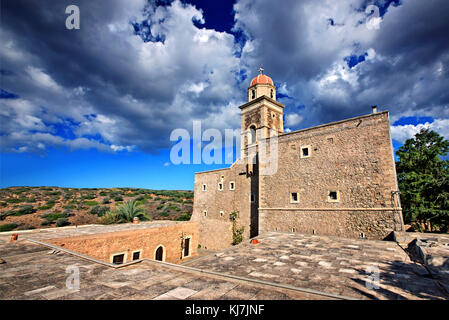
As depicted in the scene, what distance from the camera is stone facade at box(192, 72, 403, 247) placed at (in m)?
9.99

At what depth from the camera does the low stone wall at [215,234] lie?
18.2m

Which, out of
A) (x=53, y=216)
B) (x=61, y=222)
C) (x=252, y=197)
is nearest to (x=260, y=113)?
(x=252, y=197)

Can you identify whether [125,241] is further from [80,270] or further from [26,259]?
[80,270]

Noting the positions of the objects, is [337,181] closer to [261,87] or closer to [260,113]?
[260,113]

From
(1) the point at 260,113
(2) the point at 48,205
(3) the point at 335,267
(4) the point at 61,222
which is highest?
(1) the point at 260,113

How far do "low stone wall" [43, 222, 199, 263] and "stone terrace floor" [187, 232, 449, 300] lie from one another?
5.90 meters

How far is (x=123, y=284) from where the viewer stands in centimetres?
365

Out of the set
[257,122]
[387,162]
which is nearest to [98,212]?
[257,122]

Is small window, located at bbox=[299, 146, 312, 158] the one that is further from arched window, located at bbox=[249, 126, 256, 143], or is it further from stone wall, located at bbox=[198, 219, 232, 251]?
stone wall, located at bbox=[198, 219, 232, 251]

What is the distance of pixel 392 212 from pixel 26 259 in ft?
45.7

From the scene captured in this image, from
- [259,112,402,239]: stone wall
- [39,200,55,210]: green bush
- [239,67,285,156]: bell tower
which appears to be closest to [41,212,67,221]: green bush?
[39,200,55,210]: green bush

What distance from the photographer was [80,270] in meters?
4.50

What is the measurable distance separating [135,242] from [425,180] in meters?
22.2
